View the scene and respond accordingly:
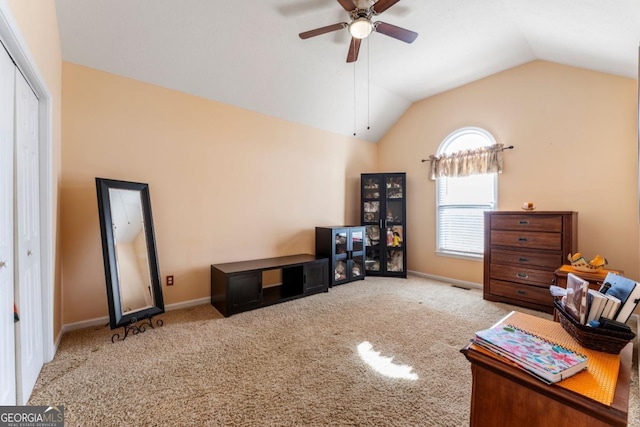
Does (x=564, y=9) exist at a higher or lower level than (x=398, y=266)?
higher

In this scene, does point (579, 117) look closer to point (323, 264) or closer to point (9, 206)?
point (323, 264)

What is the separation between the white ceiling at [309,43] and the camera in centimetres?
235

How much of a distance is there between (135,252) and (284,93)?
8.85ft

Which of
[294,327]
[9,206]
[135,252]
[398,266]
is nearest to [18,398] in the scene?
[9,206]

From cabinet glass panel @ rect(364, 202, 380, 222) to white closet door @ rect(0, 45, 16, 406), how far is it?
4262mm

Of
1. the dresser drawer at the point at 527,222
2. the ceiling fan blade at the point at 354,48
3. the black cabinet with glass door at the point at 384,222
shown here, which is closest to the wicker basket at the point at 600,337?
the dresser drawer at the point at 527,222

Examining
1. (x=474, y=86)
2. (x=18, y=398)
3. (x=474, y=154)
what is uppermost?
(x=474, y=86)

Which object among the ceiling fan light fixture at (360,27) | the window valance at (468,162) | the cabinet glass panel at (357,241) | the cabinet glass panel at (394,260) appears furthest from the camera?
the cabinet glass panel at (394,260)

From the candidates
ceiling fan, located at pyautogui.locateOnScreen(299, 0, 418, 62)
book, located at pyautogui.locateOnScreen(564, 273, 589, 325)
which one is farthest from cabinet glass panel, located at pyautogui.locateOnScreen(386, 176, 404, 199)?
book, located at pyautogui.locateOnScreen(564, 273, 589, 325)

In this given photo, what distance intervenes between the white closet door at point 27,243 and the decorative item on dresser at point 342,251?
310 centimetres

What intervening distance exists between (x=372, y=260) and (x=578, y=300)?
144 inches

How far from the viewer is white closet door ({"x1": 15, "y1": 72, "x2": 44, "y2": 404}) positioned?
1.57 meters

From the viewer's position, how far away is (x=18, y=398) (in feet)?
4.98

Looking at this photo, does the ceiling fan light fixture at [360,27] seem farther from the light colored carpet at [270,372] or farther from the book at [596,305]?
the light colored carpet at [270,372]
